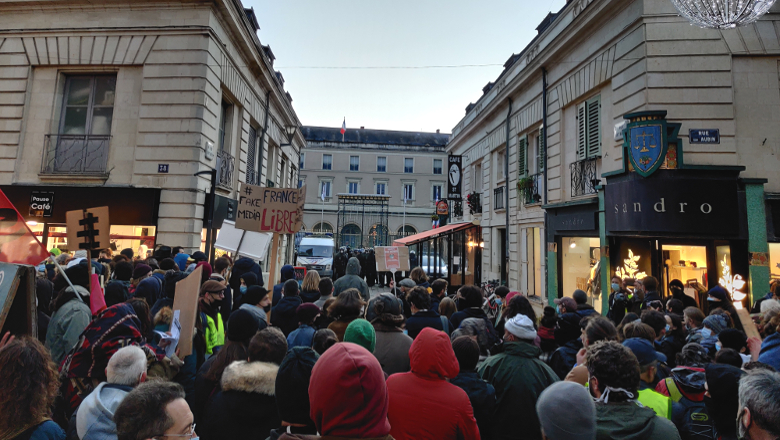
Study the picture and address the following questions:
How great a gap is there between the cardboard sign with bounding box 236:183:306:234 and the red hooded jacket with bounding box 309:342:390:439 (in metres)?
5.47

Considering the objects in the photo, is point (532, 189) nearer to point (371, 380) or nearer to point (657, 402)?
point (657, 402)

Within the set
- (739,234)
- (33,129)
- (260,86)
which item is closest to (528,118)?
(739,234)

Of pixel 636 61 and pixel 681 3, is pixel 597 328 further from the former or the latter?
pixel 636 61

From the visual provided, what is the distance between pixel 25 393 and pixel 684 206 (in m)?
10.2

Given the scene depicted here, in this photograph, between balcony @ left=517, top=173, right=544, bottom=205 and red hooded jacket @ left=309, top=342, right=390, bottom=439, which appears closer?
red hooded jacket @ left=309, top=342, right=390, bottom=439

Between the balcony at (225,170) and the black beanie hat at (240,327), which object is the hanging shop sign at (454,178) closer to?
the balcony at (225,170)

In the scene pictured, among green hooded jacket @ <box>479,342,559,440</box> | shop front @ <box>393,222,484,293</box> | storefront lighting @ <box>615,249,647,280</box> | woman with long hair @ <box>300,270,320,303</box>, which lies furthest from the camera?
shop front @ <box>393,222,484,293</box>

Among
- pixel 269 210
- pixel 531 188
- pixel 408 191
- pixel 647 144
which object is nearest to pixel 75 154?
pixel 269 210

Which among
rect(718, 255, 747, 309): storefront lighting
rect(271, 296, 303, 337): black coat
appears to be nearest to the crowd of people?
rect(271, 296, 303, 337): black coat

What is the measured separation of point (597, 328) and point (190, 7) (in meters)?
13.0

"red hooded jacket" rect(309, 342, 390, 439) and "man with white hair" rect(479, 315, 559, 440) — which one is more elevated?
"red hooded jacket" rect(309, 342, 390, 439)

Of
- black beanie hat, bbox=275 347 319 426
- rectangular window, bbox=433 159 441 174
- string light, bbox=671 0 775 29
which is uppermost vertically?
rectangular window, bbox=433 159 441 174

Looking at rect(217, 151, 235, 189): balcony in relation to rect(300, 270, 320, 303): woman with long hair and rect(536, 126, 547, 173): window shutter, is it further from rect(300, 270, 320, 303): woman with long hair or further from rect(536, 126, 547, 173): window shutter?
rect(536, 126, 547, 173): window shutter

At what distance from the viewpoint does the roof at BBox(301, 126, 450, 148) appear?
162 feet
